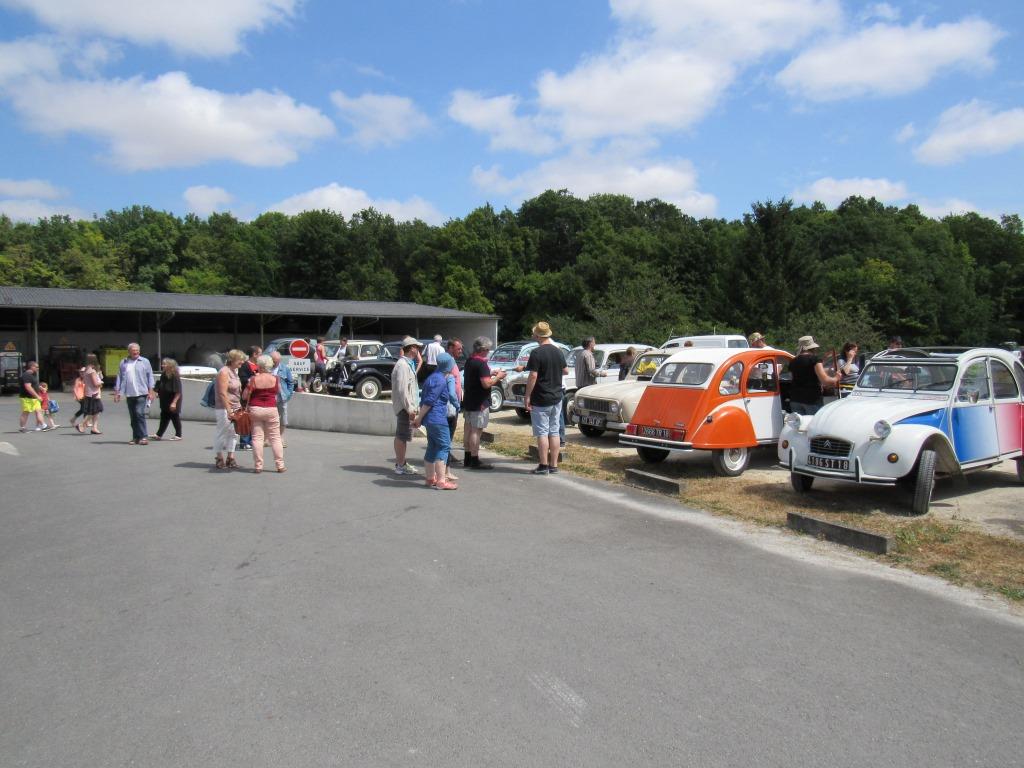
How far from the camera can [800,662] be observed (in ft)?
14.1

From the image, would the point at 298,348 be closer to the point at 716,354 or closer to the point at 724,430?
the point at 716,354

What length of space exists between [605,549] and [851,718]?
3145 mm

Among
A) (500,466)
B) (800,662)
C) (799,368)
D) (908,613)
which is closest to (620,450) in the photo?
(500,466)

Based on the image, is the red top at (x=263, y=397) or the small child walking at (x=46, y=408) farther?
the small child walking at (x=46, y=408)

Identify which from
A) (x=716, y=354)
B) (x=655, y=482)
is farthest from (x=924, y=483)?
(x=716, y=354)

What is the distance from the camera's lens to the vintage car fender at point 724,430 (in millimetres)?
10086

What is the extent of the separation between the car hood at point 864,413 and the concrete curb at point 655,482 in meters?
1.68

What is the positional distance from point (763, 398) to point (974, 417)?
2712mm

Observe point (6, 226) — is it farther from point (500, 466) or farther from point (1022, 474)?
point (1022, 474)

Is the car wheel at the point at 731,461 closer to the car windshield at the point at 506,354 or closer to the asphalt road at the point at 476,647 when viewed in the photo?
the asphalt road at the point at 476,647

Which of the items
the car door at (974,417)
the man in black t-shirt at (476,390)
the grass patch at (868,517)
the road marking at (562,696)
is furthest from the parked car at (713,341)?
the road marking at (562,696)

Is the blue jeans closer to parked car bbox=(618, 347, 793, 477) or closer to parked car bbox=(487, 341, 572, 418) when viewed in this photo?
parked car bbox=(487, 341, 572, 418)

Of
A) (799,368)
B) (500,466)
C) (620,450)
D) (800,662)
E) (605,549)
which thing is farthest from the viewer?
(620,450)

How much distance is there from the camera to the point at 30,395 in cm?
1588
